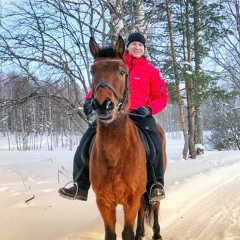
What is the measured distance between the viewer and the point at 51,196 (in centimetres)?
518

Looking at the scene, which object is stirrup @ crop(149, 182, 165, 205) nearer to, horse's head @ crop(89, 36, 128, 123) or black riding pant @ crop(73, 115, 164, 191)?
black riding pant @ crop(73, 115, 164, 191)

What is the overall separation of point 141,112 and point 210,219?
243 cm

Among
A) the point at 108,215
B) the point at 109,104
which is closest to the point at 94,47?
the point at 109,104

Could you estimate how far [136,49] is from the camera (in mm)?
3537

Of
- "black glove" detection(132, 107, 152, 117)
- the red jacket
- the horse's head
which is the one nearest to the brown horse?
the horse's head

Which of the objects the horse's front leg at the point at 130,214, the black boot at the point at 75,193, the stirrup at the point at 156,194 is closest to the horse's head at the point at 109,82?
the horse's front leg at the point at 130,214

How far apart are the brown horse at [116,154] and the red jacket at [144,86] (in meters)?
0.68

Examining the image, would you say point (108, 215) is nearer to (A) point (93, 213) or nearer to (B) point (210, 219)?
(A) point (93, 213)

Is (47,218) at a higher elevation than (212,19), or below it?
below

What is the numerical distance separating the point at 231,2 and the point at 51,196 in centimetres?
1956

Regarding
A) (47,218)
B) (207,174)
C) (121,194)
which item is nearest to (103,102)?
(121,194)

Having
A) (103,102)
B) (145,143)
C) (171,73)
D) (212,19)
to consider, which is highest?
(212,19)

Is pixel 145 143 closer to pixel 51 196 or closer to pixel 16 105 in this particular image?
pixel 51 196

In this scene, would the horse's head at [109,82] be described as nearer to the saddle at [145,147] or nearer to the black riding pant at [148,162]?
the saddle at [145,147]
